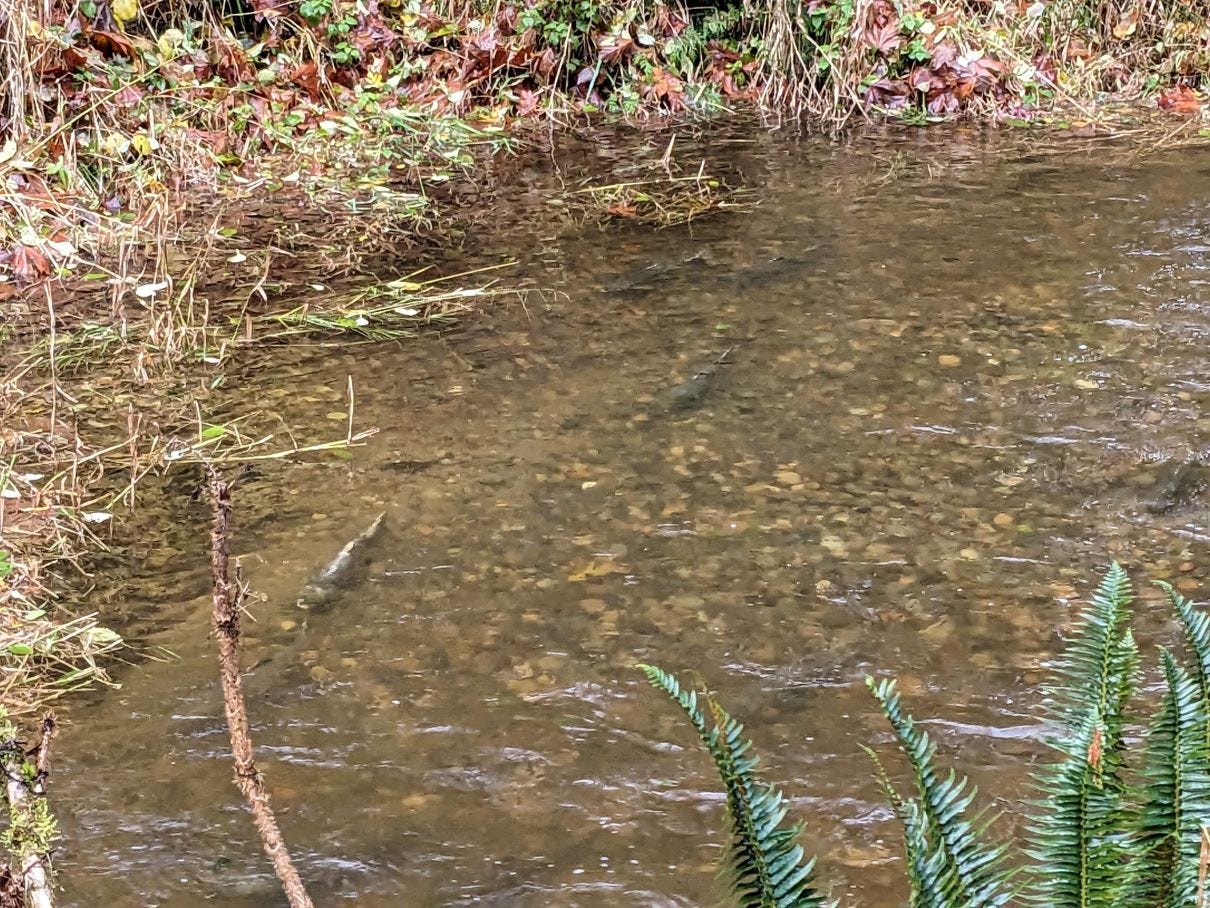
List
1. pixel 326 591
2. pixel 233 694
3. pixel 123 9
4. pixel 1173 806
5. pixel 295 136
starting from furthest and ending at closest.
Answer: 1. pixel 295 136
2. pixel 123 9
3. pixel 326 591
4. pixel 233 694
5. pixel 1173 806

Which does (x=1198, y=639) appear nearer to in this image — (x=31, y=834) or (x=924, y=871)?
(x=924, y=871)

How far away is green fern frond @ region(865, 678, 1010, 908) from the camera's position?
3.76 feet

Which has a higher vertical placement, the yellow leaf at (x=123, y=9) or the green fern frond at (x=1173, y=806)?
the yellow leaf at (x=123, y=9)

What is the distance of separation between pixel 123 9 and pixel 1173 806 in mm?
6314

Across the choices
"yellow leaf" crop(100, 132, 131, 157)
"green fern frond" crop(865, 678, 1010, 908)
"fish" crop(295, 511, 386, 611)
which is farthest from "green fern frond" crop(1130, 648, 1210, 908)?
"yellow leaf" crop(100, 132, 131, 157)

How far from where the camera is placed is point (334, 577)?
115 inches

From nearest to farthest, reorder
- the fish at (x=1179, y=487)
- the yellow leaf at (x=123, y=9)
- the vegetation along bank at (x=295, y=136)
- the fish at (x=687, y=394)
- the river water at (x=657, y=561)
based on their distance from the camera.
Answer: the river water at (x=657, y=561) < the fish at (x=1179, y=487) < the vegetation along bank at (x=295, y=136) < the fish at (x=687, y=394) < the yellow leaf at (x=123, y=9)

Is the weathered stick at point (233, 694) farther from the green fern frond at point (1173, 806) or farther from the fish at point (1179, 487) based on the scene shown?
the fish at point (1179, 487)

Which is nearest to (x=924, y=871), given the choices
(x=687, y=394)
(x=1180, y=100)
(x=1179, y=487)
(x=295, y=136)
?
(x=1179, y=487)

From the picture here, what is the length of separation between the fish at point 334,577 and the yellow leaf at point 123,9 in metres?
4.21

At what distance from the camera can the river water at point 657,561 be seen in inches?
84.4

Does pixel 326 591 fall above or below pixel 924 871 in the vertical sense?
below

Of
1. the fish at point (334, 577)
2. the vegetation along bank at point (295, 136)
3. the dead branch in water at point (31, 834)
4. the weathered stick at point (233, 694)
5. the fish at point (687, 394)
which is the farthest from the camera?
the fish at point (687, 394)

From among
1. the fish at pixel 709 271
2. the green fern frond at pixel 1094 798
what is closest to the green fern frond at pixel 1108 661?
the green fern frond at pixel 1094 798
